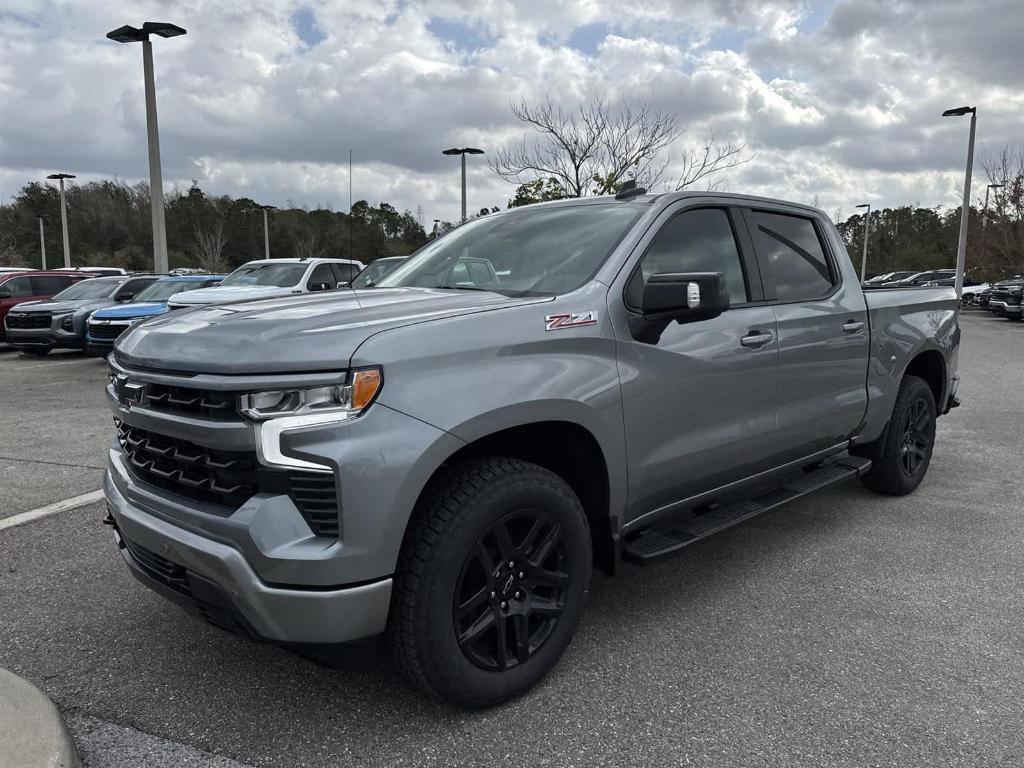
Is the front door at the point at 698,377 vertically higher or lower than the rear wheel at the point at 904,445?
higher

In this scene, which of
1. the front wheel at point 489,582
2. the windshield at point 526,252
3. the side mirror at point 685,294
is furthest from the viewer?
the windshield at point 526,252

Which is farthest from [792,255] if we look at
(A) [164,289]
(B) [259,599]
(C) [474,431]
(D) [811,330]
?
(A) [164,289]

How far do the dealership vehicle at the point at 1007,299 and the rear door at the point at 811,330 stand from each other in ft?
78.1

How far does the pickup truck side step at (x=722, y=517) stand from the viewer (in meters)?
3.05

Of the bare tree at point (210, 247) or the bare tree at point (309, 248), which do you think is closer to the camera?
the bare tree at point (309, 248)

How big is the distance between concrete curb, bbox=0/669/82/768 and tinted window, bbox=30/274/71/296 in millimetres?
17245

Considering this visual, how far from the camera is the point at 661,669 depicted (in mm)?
2887

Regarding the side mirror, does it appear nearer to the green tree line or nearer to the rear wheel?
the rear wheel

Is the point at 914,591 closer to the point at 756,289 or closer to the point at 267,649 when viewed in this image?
the point at 756,289

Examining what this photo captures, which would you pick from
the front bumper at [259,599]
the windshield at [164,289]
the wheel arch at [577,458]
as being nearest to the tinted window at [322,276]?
the windshield at [164,289]

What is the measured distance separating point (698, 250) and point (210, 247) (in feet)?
187

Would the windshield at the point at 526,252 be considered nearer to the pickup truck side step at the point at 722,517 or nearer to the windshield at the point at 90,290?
the pickup truck side step at the point at 722,517

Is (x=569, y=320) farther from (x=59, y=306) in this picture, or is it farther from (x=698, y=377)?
(x=59, y=306)

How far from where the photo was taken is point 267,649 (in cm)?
307
